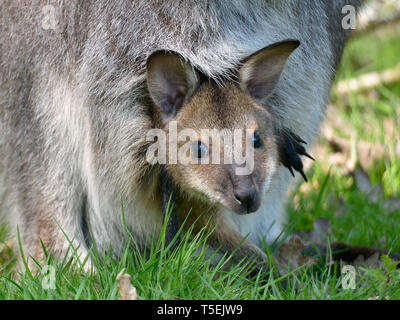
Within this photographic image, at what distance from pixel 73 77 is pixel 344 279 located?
1256 millimetres

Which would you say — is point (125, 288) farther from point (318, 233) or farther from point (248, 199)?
point (318, 233)

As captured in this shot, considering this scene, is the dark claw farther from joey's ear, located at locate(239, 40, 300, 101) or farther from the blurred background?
the blurred background

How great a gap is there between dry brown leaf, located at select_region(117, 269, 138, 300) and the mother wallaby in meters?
0.51

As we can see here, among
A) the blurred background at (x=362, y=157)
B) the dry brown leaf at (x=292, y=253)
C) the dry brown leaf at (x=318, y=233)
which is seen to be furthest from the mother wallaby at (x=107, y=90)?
the blurred background at (x=362, y=157)

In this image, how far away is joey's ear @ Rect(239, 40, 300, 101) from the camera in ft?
8.91

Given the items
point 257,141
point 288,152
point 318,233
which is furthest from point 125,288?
point 318,233

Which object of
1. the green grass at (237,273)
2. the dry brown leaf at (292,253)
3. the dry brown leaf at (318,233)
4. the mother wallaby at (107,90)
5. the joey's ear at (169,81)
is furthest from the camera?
the dry brown leaf at (318,233)

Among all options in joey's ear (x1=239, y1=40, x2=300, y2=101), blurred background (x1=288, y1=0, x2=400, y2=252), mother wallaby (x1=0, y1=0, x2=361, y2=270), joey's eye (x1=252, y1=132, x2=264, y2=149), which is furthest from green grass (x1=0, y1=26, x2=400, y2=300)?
joey's ear (x1=239, y1=40, x2=300, y2=101)

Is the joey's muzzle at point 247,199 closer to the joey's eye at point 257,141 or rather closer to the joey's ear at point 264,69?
the joey's eye at point 257,141

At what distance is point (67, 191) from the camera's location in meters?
3.10

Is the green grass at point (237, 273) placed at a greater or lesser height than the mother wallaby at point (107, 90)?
lesser

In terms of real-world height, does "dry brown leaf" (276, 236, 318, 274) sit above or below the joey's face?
below

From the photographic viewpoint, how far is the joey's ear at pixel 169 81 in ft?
8.77

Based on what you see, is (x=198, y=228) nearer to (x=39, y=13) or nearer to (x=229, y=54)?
(x=229, y=54)
